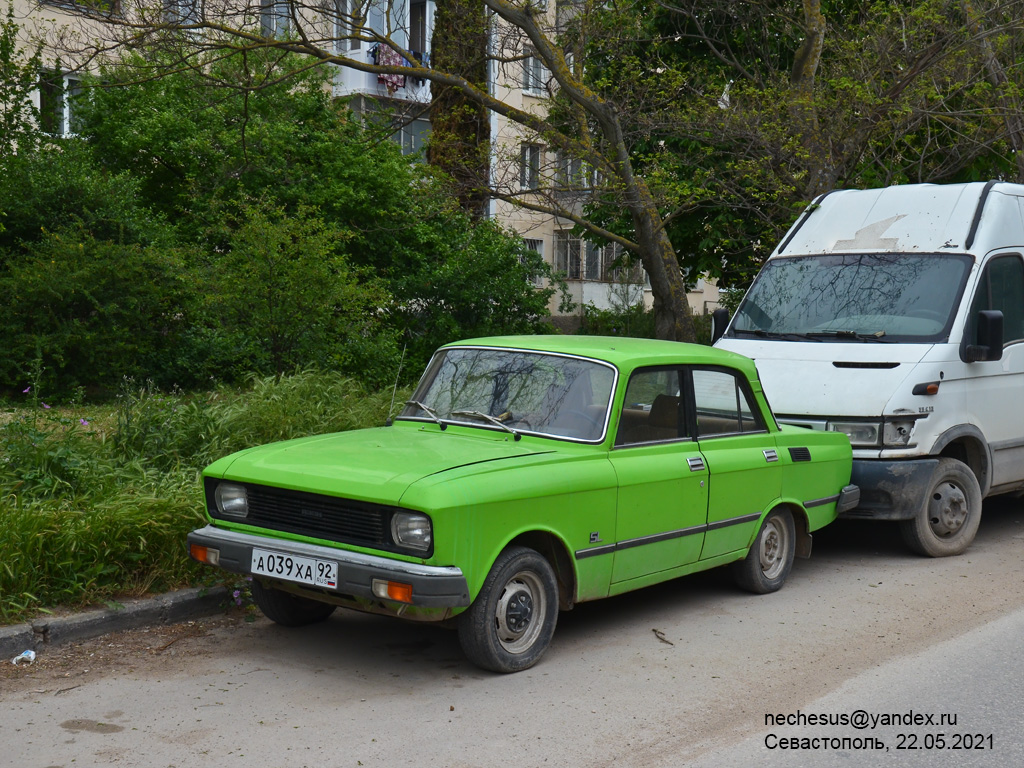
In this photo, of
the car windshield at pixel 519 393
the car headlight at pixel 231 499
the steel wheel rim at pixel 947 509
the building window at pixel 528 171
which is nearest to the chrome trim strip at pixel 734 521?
the car windshield at pixel 519 393

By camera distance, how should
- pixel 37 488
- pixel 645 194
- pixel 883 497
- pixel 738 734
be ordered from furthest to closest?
pixel 645 194 → pixel 883 497 → pixel 37 488 → pixel 738 734

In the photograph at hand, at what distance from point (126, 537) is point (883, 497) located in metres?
5.34

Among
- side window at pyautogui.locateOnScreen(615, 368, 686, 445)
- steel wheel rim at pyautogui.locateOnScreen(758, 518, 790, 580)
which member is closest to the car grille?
side window at pyautogui.locateOnScreen(615, 368, 686, 445)

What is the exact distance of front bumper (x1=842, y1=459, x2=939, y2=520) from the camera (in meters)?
8.14

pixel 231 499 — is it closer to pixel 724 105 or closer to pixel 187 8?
pixel 187 8

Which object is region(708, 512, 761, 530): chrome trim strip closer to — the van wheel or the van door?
the van wheel

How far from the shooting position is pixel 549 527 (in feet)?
18.4

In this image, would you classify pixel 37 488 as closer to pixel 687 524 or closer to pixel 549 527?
pixel 549 527

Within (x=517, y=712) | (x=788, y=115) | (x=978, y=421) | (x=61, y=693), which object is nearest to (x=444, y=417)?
(x=517, y=712)

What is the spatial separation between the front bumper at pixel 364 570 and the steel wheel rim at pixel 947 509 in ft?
15.8

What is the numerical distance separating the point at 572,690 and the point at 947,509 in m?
4.46

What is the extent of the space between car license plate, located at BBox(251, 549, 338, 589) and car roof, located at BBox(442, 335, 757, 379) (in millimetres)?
1958

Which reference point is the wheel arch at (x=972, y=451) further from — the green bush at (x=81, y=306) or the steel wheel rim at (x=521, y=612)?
the green bush at (x=81, y=306)

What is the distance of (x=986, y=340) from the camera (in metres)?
8.40
